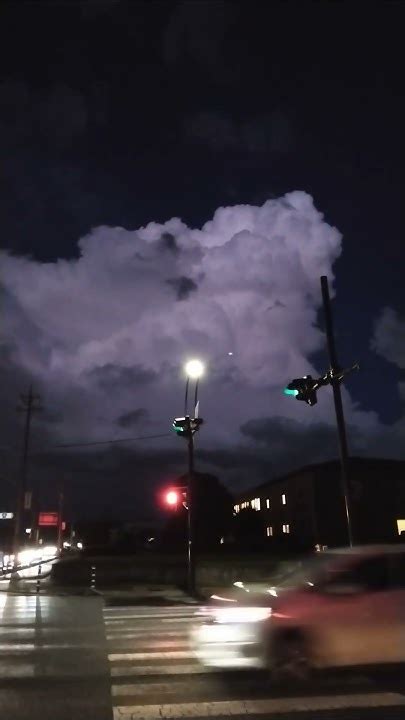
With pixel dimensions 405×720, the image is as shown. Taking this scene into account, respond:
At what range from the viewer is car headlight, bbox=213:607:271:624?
769 centimetres

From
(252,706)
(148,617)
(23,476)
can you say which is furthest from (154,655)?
(23,476)

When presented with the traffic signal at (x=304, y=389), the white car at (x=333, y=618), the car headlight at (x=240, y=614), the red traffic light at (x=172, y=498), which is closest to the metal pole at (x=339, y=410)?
the traffic signal at (x=304, y=389)

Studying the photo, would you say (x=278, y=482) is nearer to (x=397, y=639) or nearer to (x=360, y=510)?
(x=360, y=510)

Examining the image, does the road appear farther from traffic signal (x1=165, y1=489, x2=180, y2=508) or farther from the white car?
traffic signal (x1=165, y1=489, x2=180, y2=508)

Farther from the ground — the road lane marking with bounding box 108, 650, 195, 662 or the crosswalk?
the road lane marking with bounding box 108, 650, 195, 662

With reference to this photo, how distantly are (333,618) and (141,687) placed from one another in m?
2.52

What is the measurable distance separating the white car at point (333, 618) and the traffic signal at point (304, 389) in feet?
24.2

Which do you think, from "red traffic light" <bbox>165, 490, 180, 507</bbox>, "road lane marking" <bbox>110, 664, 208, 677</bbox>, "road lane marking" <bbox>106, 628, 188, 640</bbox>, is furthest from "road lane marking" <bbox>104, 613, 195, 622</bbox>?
"red traffic light" <bbox>165, 490, 180, 507</bbox>

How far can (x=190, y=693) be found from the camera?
24.2ft

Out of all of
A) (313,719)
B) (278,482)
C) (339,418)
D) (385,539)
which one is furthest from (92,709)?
(278,482)

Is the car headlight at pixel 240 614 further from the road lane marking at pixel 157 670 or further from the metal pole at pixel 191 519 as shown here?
the metal pole at pixel 191 519

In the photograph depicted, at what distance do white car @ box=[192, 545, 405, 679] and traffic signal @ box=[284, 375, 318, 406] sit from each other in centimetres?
739

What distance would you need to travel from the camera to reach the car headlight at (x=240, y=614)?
25.2ft

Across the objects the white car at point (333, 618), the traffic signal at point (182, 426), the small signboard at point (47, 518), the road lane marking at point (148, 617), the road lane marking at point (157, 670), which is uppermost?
the small signboard at point (47, 518)
